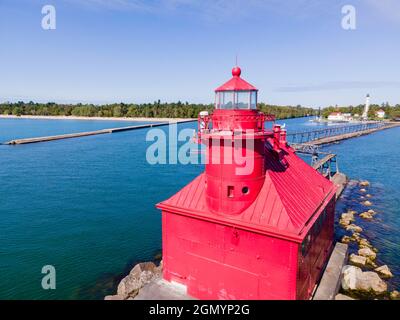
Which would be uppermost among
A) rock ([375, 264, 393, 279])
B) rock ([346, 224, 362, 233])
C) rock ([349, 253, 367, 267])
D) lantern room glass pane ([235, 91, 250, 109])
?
lantern room glass pane ([235, 91, 250, 109])

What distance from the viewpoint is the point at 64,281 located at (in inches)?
796

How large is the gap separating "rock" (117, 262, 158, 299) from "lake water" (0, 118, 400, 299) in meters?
1.82

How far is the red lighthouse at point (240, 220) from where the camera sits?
39.6ft

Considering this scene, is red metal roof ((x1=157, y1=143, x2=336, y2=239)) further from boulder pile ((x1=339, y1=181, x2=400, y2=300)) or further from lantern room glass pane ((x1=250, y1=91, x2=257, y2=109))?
boulder pile ((x1=339, y1=181, x2=400, y2=300))

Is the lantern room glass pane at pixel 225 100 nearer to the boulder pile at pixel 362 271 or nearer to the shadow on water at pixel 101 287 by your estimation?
the boulder pile at pixel 362 271

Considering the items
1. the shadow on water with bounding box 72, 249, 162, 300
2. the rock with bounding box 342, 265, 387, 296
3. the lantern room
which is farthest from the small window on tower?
the shadow on water with bounding box 72, 249, 162, 300

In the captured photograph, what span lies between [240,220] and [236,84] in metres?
6.04

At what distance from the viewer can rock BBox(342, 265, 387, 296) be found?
58.9 ft

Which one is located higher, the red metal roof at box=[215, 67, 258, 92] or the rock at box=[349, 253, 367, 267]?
the red metal roof at box=[215, 67, 258, 92]

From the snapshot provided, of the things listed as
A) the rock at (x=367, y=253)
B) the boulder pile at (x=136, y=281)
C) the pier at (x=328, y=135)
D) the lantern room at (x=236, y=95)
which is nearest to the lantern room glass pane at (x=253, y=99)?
the lantern room at (x=236, y=95)

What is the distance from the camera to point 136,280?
18.0 m
